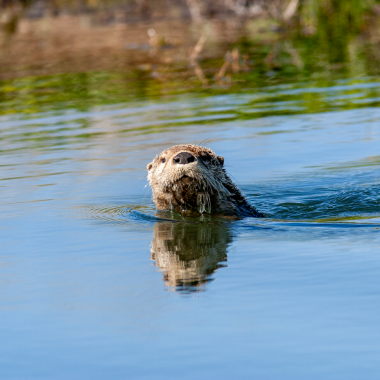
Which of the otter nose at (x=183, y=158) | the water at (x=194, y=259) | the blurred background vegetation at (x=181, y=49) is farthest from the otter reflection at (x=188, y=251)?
the blurred background vegetation at (x=181, y=49)

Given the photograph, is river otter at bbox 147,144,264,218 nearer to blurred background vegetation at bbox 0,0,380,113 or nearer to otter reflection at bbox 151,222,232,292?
otter reflection at bbox 151,222,232,292

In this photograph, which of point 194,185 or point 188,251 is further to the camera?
point 194,185

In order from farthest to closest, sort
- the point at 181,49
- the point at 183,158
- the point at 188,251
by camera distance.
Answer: the point at 181,49 → the point at 183,158 → the point at 188,251

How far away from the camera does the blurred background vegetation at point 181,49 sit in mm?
17656

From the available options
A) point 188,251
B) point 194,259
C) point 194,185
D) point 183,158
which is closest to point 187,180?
point 194,185

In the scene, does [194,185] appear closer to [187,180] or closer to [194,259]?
[187,180]

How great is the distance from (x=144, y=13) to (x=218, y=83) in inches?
926

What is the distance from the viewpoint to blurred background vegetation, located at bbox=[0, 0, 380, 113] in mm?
17656

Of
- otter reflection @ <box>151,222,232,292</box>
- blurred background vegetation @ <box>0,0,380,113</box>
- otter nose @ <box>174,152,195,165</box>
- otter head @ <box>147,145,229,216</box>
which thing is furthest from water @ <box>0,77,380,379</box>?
blurred background vegetation @ <box>0,0,380,113</box>

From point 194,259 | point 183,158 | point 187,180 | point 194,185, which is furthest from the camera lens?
point 194,185

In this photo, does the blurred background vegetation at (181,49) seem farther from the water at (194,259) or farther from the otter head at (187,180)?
the otter head at (187,180)

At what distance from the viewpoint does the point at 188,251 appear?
655 cm

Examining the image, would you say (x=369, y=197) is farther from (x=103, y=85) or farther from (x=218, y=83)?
(x=103, y=85)

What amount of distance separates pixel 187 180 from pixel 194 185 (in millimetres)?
134
